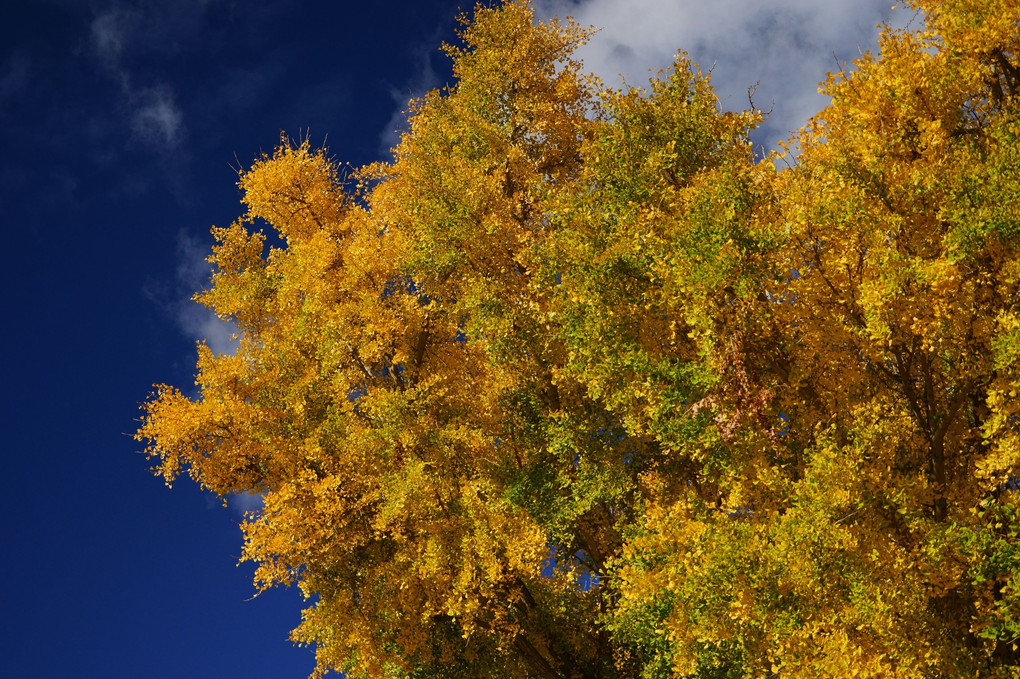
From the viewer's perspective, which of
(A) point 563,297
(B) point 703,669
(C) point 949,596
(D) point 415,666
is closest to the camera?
(C) point 949,596

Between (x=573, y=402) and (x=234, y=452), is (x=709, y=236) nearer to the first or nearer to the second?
(x=573, y=402)

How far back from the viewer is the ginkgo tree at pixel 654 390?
51.1 feet

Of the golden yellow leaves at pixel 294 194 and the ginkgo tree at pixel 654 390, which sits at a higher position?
the golden yellow leaves at pixel 294 194

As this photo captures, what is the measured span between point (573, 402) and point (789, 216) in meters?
8.95

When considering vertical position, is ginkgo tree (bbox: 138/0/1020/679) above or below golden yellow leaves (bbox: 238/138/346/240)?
below

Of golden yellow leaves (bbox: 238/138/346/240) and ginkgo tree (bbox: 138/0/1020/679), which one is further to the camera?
golden yellow leaves (bbox: 238/138/346/240)

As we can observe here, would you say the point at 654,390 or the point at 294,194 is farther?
the point at 294,194

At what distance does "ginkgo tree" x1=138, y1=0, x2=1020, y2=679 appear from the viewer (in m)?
15.6

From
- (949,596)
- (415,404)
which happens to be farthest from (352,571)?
(949,596)

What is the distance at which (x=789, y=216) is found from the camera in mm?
17891

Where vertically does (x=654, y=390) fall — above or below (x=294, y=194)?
below

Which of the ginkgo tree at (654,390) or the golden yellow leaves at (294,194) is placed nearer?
the ginkgo tree at (654,390)

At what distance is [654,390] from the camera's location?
18703mm

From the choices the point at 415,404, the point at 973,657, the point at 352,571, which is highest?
→ the point at 415,404
